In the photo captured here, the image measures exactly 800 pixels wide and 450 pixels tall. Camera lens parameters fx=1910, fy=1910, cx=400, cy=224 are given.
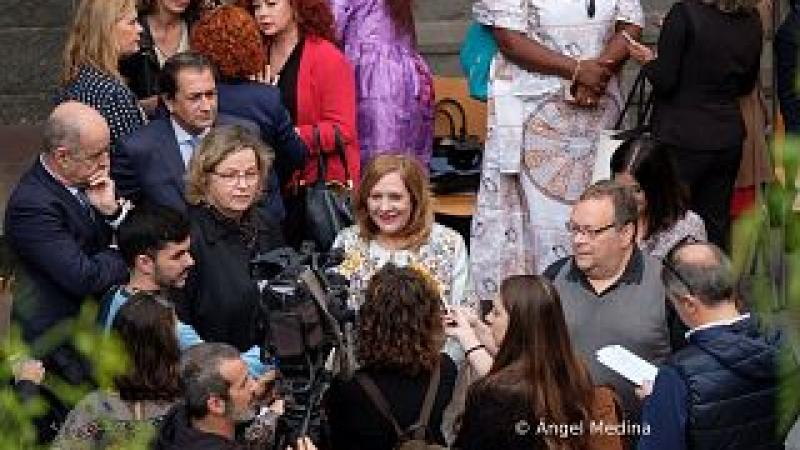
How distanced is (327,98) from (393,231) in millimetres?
1235

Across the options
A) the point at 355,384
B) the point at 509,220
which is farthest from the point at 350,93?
the point at 355,384

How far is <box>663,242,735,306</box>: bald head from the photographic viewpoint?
5652mm

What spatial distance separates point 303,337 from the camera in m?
5.63

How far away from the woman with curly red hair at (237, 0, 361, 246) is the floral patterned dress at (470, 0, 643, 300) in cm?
78

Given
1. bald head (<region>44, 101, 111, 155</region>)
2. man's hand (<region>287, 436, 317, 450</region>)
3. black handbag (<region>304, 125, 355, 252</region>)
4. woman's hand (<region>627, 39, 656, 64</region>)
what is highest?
woman's hand (<region>627, 39, 656, 64</region>)

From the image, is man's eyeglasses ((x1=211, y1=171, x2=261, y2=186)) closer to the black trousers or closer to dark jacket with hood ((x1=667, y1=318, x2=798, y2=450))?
dark jacket with hood ((x1=667, y1=318, x2=798, y2=450))

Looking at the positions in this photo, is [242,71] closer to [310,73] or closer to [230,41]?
[230,41]

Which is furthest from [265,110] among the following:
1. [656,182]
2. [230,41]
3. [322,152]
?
[656,182]

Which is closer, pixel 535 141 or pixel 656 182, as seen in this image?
pixel 656 182

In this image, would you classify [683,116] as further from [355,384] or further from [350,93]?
[355,384]

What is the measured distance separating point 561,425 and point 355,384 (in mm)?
687

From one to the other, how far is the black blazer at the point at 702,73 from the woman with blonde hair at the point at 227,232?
2.14 meters

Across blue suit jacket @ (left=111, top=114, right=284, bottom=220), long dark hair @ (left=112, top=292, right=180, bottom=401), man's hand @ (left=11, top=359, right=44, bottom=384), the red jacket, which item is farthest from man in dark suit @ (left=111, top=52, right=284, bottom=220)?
man's hand @ (left=11, top=359, right=44, bottom=384)

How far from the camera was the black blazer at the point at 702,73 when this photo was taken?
328 inches
